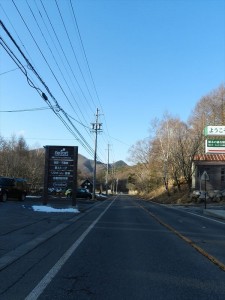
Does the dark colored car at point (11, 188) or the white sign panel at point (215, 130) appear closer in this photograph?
the dark colored car at point (11, 188)

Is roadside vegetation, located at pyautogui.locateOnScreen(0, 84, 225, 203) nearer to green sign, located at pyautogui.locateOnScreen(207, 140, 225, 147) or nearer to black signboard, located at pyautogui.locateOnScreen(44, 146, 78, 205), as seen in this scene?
green sign, located at pyautogui.locateOnScreen(207, 140, 225, 147)

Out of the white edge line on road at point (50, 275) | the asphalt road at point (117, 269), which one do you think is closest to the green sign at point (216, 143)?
the asphalt road at point (117, 269)

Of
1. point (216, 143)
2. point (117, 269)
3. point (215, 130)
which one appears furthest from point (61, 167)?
point (215, 130)

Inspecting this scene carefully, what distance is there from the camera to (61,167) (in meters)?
30.5

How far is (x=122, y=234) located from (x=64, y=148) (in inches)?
625

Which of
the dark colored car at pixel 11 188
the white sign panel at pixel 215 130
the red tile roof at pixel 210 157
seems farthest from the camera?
the red tile roof at pixel 210 157

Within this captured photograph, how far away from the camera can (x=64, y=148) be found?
30.8 m

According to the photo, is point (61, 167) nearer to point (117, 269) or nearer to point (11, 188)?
point (11, 188)

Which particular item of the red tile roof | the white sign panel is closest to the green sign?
the white sign panel

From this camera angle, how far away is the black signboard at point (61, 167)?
30.3 m

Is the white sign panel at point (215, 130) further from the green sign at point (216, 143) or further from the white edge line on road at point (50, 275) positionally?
the white edge line on road at point (50, 275)

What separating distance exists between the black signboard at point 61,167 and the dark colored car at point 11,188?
3570 millimetres

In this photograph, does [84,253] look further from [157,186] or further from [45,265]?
[157,186]

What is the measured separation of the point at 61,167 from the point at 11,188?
566 cm
